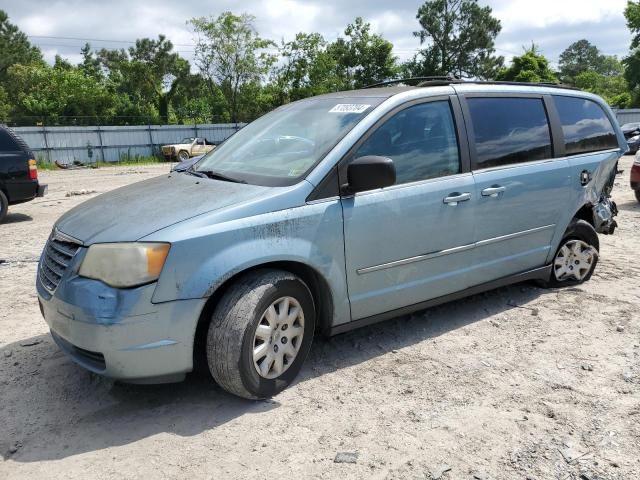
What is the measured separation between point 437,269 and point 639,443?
1.58 meters

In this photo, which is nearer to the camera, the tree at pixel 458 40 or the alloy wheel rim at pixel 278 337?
the alloy wheel rim at pixel 278 337

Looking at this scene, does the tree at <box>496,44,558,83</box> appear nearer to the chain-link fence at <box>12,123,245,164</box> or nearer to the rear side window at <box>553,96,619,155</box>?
the chain-link fence at <box>12,123,245,164</box>

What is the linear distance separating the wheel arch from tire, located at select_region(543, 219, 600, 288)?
2.48m

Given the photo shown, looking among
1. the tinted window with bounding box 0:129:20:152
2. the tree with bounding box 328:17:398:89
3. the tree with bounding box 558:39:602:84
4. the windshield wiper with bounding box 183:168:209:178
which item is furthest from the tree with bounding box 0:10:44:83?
the tree with bounding box 558:39:602:84

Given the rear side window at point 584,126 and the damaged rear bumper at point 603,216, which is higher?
the rear side window at point 584,126

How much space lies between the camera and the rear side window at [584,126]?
481 cm

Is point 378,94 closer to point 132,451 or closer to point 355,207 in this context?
point 355,207

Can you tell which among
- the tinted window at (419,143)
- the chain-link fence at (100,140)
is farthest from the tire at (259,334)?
the chain-link fence at (100,140)

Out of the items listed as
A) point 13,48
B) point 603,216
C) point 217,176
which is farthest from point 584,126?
point 13,48

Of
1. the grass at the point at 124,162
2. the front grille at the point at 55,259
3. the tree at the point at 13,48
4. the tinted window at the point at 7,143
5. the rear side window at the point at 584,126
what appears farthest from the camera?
the tree at the point at 13,48

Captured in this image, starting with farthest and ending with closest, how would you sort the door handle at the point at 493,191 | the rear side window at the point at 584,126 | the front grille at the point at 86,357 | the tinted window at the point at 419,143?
1. the rear side window at the point at 584,126
2. the door handle at the point at 493,191
3. the tinted window at the point at 419,143
4. the front grille at the point at 86,357

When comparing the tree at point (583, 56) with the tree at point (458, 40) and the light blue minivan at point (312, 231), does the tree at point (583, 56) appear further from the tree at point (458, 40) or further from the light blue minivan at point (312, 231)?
the light blue minivan at point (312, 231)

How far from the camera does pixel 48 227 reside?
8766 mm

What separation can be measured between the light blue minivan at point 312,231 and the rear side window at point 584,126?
36mm
